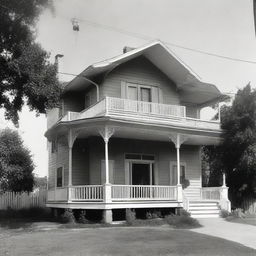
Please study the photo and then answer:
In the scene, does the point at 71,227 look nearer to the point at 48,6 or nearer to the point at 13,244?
the point at 13,244

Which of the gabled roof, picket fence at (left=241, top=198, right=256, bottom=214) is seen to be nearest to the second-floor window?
the gabled roof

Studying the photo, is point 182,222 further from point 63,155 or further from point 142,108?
point 63,155

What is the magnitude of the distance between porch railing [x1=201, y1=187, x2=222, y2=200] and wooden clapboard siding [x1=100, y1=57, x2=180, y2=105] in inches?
214

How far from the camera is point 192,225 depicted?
62.3 feet

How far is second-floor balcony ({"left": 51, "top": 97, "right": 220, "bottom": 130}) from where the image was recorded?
22.1m

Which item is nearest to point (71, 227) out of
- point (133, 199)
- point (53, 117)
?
point (133, 199)

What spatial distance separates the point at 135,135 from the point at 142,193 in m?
3.40

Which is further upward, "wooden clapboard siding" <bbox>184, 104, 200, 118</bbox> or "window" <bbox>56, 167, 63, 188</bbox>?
"wooden clapboard siding" <bbox>184, 104, 200, 118</bbox>

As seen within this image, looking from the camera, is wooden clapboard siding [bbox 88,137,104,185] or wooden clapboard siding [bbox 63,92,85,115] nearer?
wooden clapboard siding [bbox 88,137,104,185]

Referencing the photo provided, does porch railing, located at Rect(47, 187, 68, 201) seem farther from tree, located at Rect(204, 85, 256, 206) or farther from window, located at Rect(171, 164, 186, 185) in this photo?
tree, located at Rect(204, 85, 256, 206)

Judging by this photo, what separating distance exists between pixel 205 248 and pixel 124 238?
2935 millimetres

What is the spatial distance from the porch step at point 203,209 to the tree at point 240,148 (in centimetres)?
385

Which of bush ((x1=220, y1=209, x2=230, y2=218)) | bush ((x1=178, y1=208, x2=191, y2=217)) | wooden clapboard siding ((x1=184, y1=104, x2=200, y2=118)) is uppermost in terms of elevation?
wooden clapboard siding ((x1=184, y1=104, x2=200, y2=118))

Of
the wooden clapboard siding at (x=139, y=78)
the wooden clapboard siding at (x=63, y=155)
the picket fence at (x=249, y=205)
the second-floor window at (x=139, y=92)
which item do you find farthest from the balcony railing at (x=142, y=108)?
the picket fence at (x=249, y=205)
